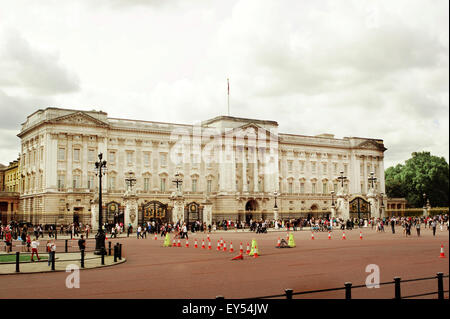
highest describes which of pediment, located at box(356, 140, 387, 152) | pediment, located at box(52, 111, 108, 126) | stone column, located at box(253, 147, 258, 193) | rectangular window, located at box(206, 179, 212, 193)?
pediment, located at box(52, 111, 108, 126)

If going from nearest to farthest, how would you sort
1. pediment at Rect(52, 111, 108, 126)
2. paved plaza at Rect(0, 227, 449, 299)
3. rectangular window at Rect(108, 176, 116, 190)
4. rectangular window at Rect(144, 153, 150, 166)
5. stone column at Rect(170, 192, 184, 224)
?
paved plaza at Rect(0, 227, 449, 299) < stone column at Rect(170, 192, 184, 224) < pediment at Rect(52, 111, 108, 126) < rectangular window at Rect(108, 176, 116, 190) < rectangular window at Rect(144, 153, 150, 166)

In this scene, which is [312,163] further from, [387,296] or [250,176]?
[387,296]

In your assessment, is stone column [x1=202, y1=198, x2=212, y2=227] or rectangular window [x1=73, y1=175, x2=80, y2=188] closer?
stone column [x1=202, y1=198, x2=212, y2=227]

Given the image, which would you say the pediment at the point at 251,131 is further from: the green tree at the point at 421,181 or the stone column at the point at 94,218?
the green tree at the point at 421,181

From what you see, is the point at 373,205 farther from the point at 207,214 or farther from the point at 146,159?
the point at 146,159

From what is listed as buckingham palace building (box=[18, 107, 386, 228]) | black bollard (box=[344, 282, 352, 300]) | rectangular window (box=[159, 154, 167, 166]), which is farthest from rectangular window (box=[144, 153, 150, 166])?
black bollard (box=[344, 282, 352, 300])

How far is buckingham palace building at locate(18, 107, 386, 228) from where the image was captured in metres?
68.7

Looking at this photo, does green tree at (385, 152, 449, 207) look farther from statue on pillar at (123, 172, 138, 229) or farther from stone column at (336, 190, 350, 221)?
statue on pillar at (123, 172, 138, 229)

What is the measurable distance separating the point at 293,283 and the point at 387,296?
→ 3419mm

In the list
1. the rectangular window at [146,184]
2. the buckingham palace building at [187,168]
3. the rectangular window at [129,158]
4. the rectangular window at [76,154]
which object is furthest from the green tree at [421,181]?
the rectangular window at [76,154]

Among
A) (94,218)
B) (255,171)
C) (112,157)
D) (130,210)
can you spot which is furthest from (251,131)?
(94,218)

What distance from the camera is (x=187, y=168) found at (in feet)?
266

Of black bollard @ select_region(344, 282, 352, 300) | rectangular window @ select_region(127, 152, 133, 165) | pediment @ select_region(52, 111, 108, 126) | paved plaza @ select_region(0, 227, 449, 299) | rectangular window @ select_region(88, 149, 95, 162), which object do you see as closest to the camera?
black bollard @ select_region(344, 282, 352, 300)

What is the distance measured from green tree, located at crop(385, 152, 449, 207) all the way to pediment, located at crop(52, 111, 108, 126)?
221 feet
